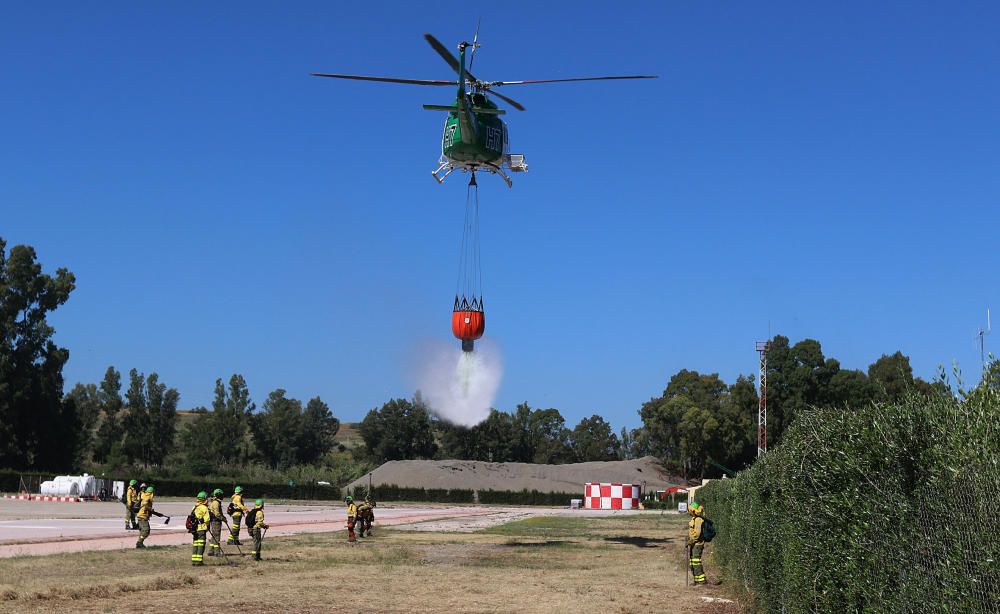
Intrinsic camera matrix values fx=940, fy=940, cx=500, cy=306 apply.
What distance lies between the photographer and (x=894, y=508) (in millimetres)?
7270

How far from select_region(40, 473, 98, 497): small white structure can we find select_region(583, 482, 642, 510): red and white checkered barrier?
4929cm

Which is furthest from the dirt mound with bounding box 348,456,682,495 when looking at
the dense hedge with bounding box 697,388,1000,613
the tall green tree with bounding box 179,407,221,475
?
the dense hedge with bounding box 697,388,1000,613

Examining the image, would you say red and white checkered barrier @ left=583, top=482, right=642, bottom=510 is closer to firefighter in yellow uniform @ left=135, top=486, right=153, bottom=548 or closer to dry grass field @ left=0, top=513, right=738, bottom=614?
dry grass field @ left=0, top=513, right=738, bottom=614

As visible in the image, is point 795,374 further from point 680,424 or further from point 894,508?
point 894,508

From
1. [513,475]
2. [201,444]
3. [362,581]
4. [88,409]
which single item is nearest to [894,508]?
[362,581]

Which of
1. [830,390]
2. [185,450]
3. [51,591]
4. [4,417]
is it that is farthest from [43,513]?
[185,450]

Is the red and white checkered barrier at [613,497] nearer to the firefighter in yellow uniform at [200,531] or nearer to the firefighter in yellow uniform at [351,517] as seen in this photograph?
the firefighter in yellow uniform at [351,517]

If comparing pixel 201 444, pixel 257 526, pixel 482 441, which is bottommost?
pixel 257 526

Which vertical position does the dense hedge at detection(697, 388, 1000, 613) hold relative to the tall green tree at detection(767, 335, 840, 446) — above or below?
below

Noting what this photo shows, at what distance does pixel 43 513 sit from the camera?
155 feet

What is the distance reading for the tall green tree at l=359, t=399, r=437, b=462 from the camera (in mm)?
147250

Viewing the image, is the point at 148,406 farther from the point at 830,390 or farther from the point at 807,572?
the point at 807,572

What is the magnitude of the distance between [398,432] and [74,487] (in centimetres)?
8336

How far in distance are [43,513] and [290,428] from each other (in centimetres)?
10560
